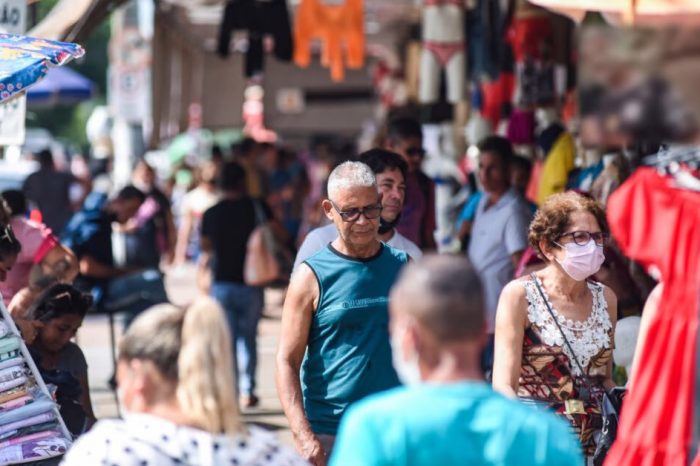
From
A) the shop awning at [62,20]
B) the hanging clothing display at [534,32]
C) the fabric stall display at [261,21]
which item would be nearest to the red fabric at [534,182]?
the hanging clothing display at [534,32]

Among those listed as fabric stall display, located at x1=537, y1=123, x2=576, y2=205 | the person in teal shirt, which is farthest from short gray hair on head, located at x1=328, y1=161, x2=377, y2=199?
fabric stall display, located at x1=537, y1=123, x2=576, y2=205

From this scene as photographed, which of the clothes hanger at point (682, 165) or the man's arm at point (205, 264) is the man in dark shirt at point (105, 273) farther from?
the clothes hanger at point (682, 165)

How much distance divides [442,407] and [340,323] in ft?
7.31

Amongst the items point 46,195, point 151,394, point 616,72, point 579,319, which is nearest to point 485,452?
point 151,394

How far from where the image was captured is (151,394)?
376 cm

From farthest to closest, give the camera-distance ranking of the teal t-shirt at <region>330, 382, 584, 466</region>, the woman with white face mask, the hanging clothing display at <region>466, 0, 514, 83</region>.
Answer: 1. the hanging clothing display at <region>466, 0, 514, 83</region>
2. the woman with white face mask
3. the teal t-shirt at <region>330, 382, 584, 466</region>

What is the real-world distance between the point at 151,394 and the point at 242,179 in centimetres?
752

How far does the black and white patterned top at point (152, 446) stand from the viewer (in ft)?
12.2

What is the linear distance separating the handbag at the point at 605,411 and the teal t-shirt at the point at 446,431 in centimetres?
201

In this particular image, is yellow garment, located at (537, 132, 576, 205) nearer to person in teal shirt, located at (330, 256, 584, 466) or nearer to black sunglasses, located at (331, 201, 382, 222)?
black sunglasses, located at (331, 201, 382, 222)

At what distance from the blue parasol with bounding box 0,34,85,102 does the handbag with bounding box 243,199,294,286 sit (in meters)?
4.68

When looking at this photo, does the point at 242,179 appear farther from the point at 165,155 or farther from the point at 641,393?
the point at 165,155

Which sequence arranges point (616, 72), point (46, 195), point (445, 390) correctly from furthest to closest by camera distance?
point (46, 195), point (616, 72), point (445, 390)

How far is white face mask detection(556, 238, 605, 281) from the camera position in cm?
555
